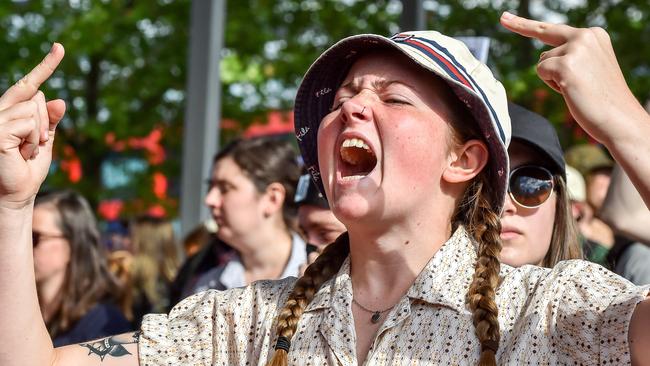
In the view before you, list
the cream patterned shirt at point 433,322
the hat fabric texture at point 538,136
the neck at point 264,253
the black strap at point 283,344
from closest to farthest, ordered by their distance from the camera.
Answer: the cream patterned shirt at point 433,322
the black strap at point 283,344
the hat fabric texture at point 538,136
the neck at point 264,253

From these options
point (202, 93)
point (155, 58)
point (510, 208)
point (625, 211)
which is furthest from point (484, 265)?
point (155, 58)

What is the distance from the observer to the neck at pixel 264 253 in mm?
5285

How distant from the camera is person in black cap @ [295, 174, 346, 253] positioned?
432 centimetres

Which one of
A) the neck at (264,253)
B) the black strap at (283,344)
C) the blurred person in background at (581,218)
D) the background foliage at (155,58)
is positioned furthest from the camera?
the background foliage at (155,58)

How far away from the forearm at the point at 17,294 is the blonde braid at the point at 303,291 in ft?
1.95

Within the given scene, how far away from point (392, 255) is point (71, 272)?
343 centimetres

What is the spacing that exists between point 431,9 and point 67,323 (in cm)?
783

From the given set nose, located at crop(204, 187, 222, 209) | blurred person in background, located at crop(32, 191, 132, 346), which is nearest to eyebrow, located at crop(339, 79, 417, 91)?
nose, located at crop(204, 187, 222, 209)

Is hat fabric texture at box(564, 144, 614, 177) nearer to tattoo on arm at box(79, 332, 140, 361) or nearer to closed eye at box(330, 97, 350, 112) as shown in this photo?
closed eye at box(330, 97, 350, 112)

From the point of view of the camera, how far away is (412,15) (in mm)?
5844

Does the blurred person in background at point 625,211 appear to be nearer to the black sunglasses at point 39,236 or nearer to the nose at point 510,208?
the nose at point 510,208

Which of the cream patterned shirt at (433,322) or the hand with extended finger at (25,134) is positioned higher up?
the hand with extended finger at (25,134)

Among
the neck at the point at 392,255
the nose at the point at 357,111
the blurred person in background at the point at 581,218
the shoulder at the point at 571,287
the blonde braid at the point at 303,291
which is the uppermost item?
the nose at the point at 357,111

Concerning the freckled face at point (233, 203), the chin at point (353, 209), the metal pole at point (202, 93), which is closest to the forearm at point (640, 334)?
the chin at point (353, 209)
